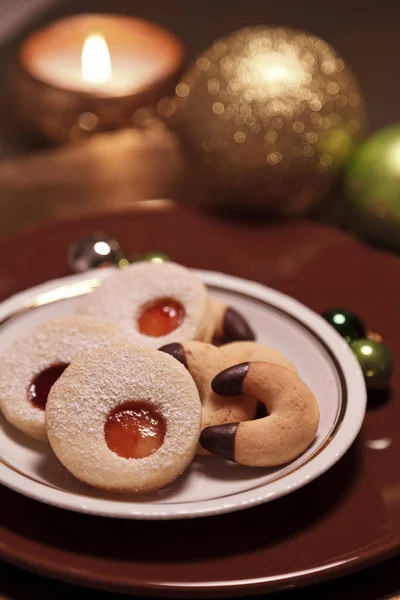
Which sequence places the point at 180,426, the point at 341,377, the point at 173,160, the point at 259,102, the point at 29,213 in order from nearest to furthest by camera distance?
the point at 180,426 → the point at 341,377 → the point at 259,102 → the point at 29,213 → the point at 173,160

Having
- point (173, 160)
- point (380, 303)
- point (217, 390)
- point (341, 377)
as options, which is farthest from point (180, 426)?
point (173, 160)

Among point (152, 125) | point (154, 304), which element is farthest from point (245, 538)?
point (152, 125)

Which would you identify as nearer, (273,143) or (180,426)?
(180,426)

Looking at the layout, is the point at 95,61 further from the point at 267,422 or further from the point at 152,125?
the point at 267,422

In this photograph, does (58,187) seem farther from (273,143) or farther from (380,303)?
(380,303)

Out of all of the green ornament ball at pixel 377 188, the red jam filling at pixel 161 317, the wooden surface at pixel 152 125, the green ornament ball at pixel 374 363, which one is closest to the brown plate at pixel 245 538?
the green ornament ball at pixel 374 363

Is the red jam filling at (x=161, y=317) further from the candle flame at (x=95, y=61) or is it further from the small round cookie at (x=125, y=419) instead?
the candle flame at (x=95, y=61)
